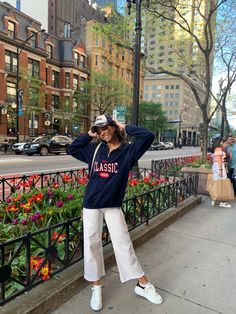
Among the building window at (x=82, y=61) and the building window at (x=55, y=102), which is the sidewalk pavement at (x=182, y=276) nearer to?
the building window at (x=55, y=102)

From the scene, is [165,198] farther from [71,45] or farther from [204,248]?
[71,45]

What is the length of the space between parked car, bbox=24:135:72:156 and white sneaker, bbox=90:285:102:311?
63.6ft

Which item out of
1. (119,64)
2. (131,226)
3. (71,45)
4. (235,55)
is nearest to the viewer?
(131,226)

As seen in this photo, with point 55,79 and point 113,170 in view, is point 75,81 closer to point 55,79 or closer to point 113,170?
point 55,79

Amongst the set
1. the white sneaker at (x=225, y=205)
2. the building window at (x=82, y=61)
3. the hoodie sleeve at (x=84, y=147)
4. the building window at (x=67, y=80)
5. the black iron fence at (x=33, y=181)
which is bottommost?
the white sneaker at (x=225, y=205)

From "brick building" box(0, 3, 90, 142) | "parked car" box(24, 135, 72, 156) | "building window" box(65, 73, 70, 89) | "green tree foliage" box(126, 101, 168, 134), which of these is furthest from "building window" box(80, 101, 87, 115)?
"parked car" box(24, 135, 72, 156)

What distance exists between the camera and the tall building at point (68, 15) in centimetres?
6138

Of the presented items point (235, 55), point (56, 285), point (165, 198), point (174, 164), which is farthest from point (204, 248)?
point (235, 55)

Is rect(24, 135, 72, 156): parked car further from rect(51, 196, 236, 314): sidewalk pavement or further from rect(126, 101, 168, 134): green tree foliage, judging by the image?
rect(126, 101, 168, 134): green tree foliage

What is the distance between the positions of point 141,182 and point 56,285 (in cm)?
348

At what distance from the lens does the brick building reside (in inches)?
1142

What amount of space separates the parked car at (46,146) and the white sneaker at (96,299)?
63.6ft

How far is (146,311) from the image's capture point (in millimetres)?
2578

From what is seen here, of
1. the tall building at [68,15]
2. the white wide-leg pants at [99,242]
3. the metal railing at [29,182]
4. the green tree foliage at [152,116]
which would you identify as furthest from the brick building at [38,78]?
the white wide-leg pants at [99,242]
